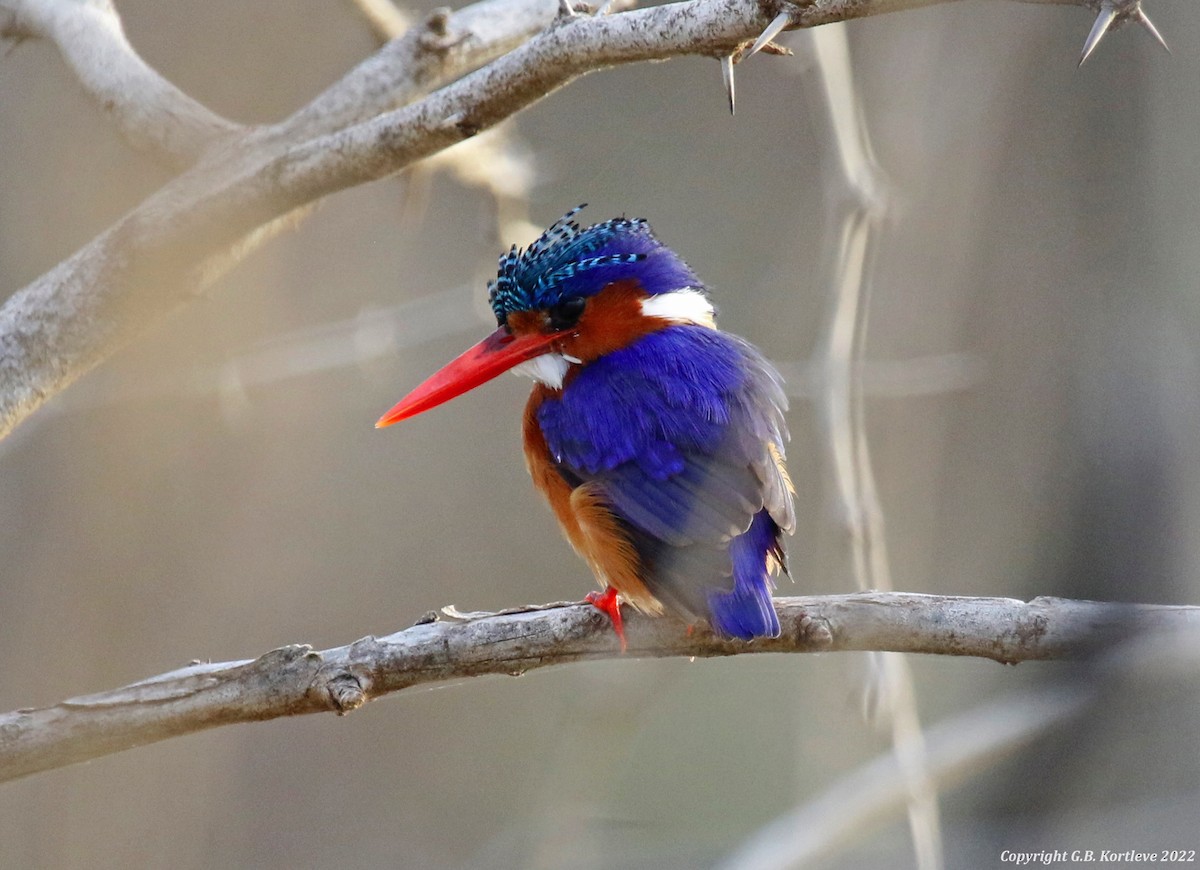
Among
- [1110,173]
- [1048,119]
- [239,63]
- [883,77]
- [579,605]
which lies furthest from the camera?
[239,63]

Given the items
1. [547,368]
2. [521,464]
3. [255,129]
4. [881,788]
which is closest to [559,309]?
[547,368]

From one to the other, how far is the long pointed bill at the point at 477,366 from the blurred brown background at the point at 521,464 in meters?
0.59

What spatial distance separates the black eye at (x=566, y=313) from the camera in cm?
257

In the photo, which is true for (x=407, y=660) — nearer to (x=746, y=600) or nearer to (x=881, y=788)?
(x=746, y=600)

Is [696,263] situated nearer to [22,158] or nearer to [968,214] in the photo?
[968,214]

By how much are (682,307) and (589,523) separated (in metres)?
0.69

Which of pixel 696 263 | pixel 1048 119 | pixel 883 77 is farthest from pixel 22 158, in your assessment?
pixel 1048 119

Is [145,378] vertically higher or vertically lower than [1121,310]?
higher

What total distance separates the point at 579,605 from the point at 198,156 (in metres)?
1.17

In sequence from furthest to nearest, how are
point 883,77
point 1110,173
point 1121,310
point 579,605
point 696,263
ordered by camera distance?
point 696,263, point 883,77, point 1110,173, point 1121,310, point 579,605

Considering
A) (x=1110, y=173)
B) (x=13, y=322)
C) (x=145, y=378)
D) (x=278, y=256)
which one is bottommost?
(x=13, y=322)

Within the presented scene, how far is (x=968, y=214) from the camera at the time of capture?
3.85 meters

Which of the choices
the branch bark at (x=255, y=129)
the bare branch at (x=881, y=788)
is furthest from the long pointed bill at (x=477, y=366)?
the bare branch at (x=881, y=788)

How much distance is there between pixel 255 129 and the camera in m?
2.35
